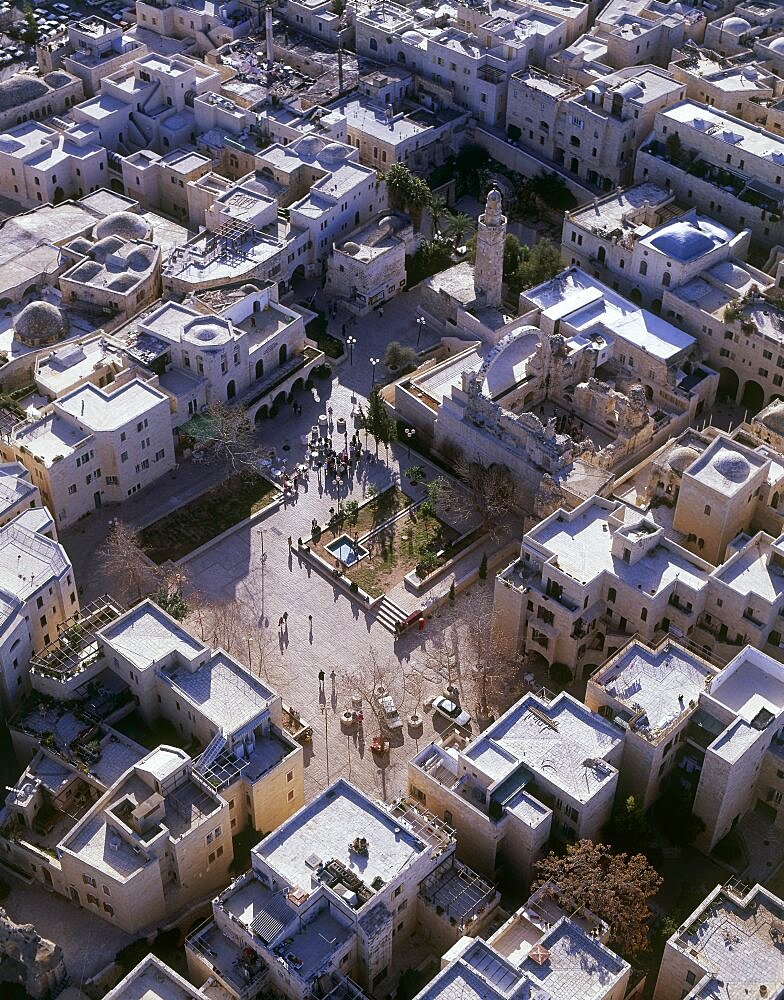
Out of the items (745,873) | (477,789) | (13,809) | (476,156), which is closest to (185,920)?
(13,809)

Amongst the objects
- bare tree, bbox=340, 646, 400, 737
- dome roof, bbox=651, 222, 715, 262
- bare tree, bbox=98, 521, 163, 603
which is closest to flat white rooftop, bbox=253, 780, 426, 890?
bare tree, bbox=340, 646, 400, 737

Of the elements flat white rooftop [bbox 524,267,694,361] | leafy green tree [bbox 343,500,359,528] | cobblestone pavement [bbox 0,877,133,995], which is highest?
flat white rooftop [bbox 524,267,694,361]

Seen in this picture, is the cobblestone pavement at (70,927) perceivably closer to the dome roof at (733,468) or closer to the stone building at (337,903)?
the stone building at (337,903)

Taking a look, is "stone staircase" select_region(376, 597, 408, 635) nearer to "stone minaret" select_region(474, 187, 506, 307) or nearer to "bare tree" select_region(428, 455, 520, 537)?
"bare tree" select_region(428, 455, 520, 537)

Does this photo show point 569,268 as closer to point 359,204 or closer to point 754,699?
point 359,204

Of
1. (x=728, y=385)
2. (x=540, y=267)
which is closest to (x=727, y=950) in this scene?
(x=728, y=385)

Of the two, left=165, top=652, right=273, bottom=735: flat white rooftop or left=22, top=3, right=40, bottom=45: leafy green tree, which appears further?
left=22, top=3, right=40, bottom=45: leafy green tree
